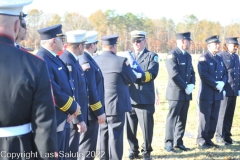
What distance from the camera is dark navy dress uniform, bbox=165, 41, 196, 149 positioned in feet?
22.5

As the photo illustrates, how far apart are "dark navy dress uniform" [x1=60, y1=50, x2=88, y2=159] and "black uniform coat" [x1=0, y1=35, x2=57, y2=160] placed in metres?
2.06

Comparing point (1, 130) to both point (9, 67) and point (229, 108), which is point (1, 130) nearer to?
point (9, 67)

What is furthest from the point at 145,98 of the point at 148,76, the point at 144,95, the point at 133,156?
the point at 133,156

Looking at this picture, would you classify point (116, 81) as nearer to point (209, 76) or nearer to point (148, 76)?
point (148, 76)

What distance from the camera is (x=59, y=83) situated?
4.20 metres

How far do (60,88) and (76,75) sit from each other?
0.50m

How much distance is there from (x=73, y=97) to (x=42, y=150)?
78.7 inches

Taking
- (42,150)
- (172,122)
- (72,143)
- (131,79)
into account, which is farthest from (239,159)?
(42,150)

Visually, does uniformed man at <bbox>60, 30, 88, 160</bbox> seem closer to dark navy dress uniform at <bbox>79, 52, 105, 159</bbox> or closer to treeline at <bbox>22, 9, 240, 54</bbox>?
dark navy dress uniform at <bbox>79, 52, 105, 159</bbox>

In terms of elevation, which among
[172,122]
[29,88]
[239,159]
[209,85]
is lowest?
[239,159]

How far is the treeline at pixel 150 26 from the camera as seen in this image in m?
56.7

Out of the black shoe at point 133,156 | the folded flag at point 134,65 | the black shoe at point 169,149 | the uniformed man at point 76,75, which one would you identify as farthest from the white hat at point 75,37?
the black shoe at point 169,149

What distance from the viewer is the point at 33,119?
2.41 metres

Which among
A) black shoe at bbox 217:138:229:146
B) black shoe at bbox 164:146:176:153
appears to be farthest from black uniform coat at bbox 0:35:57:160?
black shoe at bbox 217:138:229:146
